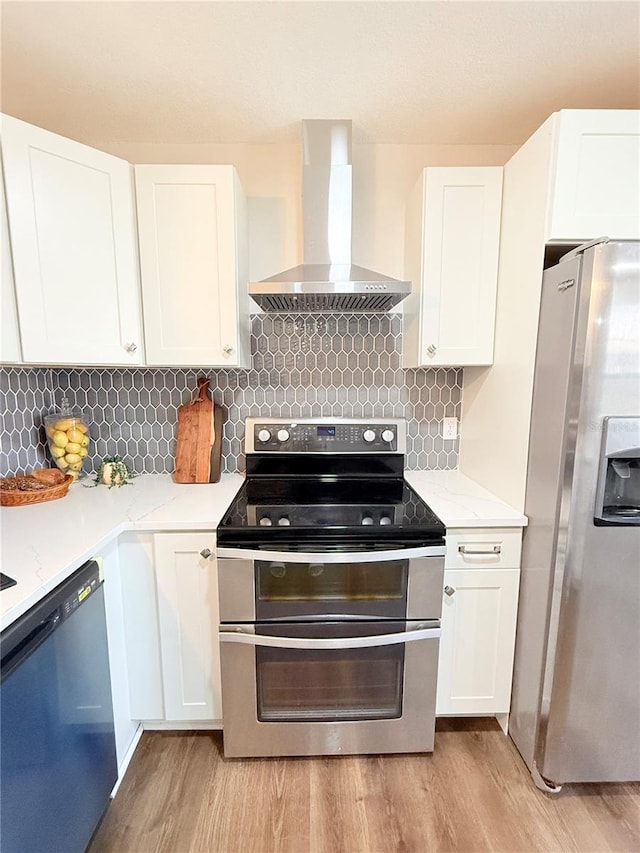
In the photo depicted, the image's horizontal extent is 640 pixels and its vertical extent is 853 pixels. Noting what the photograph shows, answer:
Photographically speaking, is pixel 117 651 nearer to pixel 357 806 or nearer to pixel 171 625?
pixel 171 625

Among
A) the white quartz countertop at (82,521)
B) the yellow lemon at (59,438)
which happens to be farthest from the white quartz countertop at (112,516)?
the yellow lemon at (59,438)

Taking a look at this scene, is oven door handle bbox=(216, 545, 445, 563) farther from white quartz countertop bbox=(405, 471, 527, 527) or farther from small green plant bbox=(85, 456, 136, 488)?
small green plant bbox=(85, 456, 136, 488)

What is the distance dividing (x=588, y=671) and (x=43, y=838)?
1549 mm

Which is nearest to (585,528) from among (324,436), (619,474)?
(619,474)

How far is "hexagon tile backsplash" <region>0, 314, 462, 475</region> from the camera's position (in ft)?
6.27

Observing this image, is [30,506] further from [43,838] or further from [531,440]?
[531,440]

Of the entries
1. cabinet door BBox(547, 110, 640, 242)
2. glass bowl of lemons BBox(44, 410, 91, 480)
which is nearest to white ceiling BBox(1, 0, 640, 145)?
cabinet door BBox(547, 110, 640, 242)

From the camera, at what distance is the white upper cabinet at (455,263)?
154 centimetres

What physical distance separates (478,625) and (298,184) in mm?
2047

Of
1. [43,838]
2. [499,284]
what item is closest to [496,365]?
[499,284]

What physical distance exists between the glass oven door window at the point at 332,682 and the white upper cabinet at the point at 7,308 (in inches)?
52.0

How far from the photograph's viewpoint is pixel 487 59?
1.29 metres

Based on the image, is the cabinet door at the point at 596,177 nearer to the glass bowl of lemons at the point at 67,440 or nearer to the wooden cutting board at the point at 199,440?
the wooden cutting board at the point at 199,440

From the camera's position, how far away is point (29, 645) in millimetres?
861
